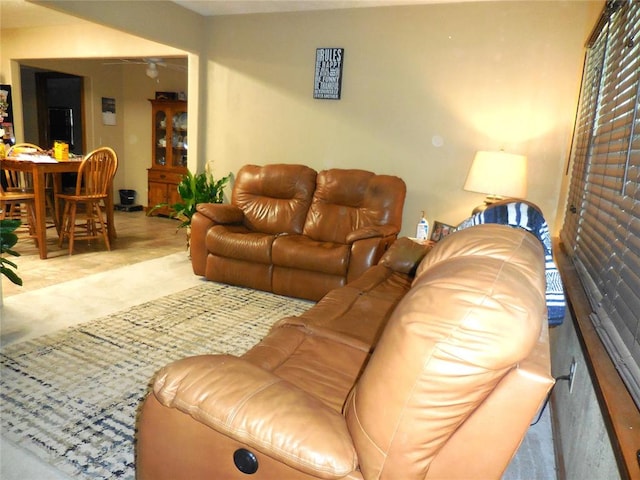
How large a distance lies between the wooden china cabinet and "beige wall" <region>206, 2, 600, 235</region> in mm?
1718

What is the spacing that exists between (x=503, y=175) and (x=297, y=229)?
168cm

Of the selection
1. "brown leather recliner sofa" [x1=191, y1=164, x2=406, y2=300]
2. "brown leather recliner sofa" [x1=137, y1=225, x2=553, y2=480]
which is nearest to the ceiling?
"brown leather recliner sofa" [x1=191, y1=164, x2=406, y2=300]

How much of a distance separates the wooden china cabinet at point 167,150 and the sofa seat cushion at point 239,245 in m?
3.07

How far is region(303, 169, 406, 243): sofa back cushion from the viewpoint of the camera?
3531 mm

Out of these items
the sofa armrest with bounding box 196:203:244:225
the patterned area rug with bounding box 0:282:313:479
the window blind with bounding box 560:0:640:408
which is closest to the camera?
the window blind with bounding box 560:0:640:408

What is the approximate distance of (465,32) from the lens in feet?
11.8

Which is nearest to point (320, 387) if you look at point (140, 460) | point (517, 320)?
point (140, 460)

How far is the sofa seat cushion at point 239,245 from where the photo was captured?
329 centimetres

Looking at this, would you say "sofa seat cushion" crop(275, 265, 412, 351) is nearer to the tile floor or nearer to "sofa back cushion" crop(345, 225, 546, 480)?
"sofa back cushion" crop(345, 225, 546, 480)

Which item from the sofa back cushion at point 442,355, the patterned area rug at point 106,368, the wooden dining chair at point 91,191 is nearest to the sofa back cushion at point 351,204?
the patterned area rug at point 106,368

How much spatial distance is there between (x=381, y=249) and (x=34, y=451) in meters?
2.25

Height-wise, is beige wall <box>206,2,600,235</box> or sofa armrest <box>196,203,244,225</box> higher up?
beige wall <box>206,2,600,235</box>

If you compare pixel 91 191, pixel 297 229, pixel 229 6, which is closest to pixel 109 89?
pixel 91 191

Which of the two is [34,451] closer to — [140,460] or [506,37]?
[140,460]
